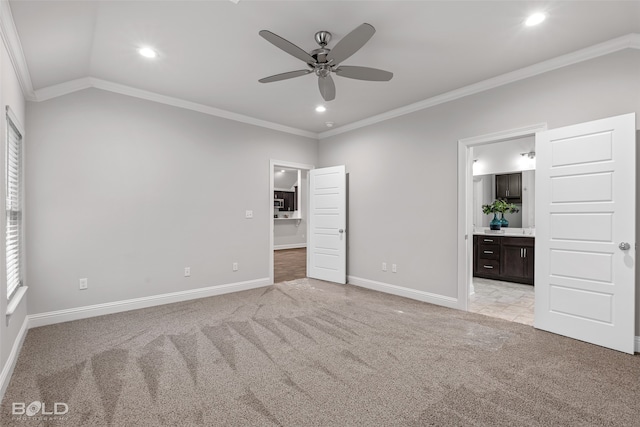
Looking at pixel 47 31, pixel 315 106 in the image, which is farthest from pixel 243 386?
pixel 315 106

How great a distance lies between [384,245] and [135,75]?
392 centimetres

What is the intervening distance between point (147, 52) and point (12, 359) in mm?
2814

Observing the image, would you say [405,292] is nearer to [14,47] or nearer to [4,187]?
[4,187]

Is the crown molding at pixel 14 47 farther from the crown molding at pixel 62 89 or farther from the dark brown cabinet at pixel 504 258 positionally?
the dark brown cabinet at pixel 504 258

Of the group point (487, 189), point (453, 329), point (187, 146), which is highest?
point (187, 146)

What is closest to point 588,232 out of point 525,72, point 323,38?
point 525,72

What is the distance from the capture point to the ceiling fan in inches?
87.8

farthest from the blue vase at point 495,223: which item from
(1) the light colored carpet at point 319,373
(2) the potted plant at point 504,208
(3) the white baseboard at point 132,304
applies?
(3) the white baseboard at point 132,304

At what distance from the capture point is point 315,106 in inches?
174

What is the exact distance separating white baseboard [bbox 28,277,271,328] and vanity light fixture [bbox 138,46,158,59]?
2808 mm

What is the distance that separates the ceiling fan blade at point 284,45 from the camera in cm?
218

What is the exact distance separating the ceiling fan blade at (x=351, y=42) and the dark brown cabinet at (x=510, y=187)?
4.78m

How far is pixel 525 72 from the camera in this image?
3297 millimetres

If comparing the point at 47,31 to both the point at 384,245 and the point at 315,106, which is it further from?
the point at 384,245
